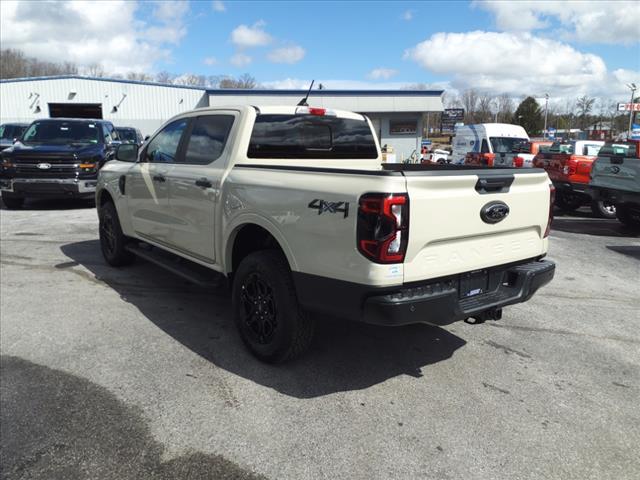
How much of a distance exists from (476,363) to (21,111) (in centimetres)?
4460

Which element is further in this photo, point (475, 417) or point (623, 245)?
point (623, 245)

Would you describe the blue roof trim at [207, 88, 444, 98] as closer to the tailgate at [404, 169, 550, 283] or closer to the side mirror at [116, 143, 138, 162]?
the side mirror at [116, 143, 138, 162]

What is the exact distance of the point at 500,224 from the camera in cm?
346

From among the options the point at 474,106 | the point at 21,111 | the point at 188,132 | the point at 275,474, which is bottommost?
the point at 275,474

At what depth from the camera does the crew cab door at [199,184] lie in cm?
428

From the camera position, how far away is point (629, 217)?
10.1m

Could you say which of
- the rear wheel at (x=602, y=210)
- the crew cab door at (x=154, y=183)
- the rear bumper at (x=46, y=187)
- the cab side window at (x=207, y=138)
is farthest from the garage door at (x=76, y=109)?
the cab side window at (x=207, y=138)

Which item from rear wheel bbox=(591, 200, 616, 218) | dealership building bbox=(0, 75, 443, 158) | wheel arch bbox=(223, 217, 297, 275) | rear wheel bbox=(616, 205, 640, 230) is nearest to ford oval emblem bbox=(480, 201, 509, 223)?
wheel arch bbox=(223, 217, 297, 275)

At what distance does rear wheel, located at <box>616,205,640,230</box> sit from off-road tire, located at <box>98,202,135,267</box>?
8.99 meters

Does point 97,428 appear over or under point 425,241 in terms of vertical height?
under

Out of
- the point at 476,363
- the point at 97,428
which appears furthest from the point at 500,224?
the point at 97,428

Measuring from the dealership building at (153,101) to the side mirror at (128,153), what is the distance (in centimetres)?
3290

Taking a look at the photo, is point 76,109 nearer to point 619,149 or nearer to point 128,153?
point 128,153

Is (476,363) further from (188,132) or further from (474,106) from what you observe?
(474,106)
